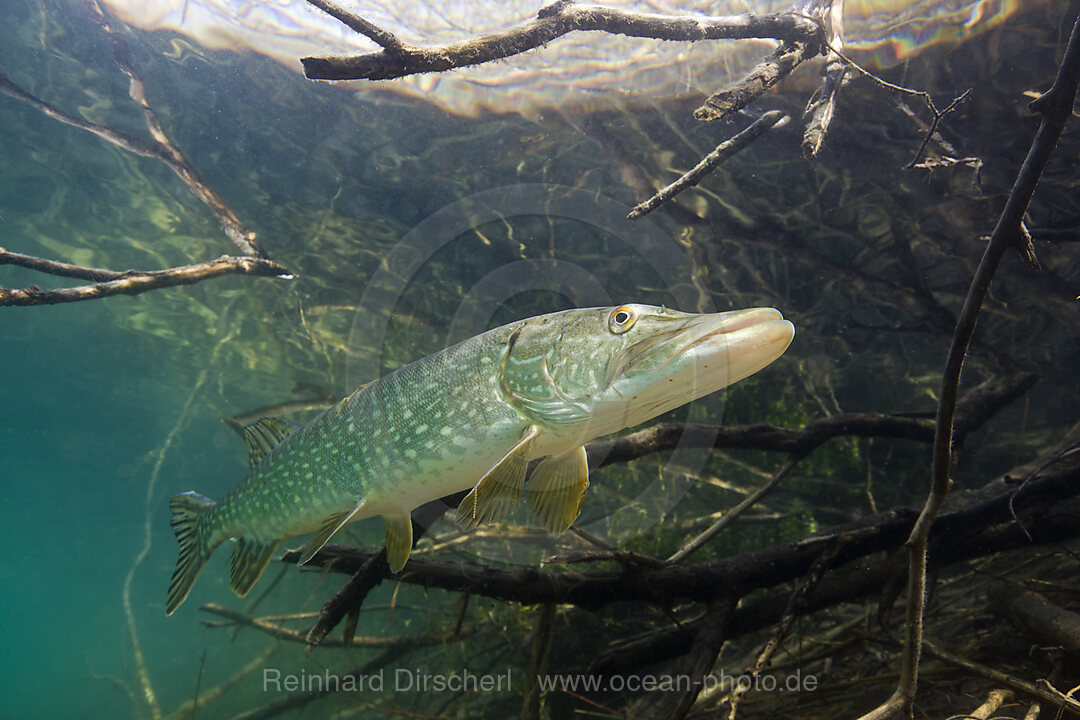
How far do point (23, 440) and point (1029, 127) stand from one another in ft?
170

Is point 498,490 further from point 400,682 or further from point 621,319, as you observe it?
point 400,682

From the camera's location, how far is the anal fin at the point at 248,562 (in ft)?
9.03

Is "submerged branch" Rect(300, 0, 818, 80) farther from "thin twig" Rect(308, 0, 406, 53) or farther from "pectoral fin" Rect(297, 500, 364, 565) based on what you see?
"pectoral fin" Rect(297, 500, 364, 565)

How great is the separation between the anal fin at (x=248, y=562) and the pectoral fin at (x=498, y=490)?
61.8 inches

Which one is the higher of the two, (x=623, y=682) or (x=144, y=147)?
(x=144, y=147)

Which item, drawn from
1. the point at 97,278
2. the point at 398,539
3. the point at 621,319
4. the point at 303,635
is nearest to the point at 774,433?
the point at 621,319

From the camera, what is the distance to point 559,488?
2318mm

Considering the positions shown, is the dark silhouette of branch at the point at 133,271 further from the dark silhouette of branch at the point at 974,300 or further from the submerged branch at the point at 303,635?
the dark silhouette of branch at the point at 974,300

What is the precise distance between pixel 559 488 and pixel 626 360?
2.52 feet

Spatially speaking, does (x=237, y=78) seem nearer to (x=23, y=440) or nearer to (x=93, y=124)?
(x=93, y=124)

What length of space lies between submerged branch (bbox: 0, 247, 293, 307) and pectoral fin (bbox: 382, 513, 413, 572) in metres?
3.57

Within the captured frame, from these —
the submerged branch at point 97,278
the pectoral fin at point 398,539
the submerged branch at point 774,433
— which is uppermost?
the submerged branch at point 97,278

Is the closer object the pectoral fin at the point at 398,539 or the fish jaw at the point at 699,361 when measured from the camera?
the fish jaw at the point at 699,361

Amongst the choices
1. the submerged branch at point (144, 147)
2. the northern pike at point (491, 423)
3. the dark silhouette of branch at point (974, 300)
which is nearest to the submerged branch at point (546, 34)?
the northern pike at point (491, 423)
